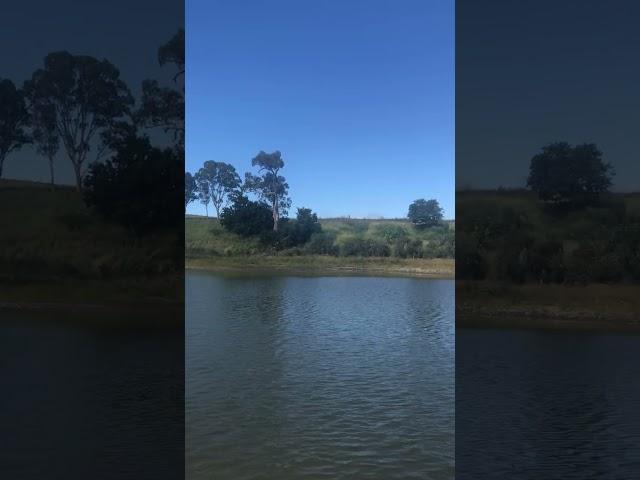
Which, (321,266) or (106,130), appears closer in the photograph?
(106,130)

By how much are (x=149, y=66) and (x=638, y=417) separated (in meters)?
4.81

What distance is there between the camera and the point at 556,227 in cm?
629

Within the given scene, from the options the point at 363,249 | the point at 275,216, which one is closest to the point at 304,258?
the point at 363,249

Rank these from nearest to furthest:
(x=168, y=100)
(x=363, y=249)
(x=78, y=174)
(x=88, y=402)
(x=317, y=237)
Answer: (x=88, y=402), (x=168, y=100), (x=78, y=174), (x=363, y=249), (x=317, y=237)

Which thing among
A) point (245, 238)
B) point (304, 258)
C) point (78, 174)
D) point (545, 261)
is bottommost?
point (304, 258)

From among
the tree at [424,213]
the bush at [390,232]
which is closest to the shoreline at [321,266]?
the bush at [390,232]

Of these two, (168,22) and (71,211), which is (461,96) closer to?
(168,22)

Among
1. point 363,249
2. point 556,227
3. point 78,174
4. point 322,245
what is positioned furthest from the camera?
point 322,245

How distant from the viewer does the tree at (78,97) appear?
472cm

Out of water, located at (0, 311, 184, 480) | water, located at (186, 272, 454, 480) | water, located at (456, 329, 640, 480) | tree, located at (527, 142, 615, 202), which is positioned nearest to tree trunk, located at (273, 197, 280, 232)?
water, located at (186, 272, 454, 480)

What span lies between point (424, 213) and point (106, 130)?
2577cm

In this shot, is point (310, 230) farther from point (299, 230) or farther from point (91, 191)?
point (91, 191)

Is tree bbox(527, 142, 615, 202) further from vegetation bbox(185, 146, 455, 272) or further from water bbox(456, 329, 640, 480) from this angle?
vegetation bbox(185, 146, 455, 272)

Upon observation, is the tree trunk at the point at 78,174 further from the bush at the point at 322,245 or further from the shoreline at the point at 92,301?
the bush at the point at 322,245
